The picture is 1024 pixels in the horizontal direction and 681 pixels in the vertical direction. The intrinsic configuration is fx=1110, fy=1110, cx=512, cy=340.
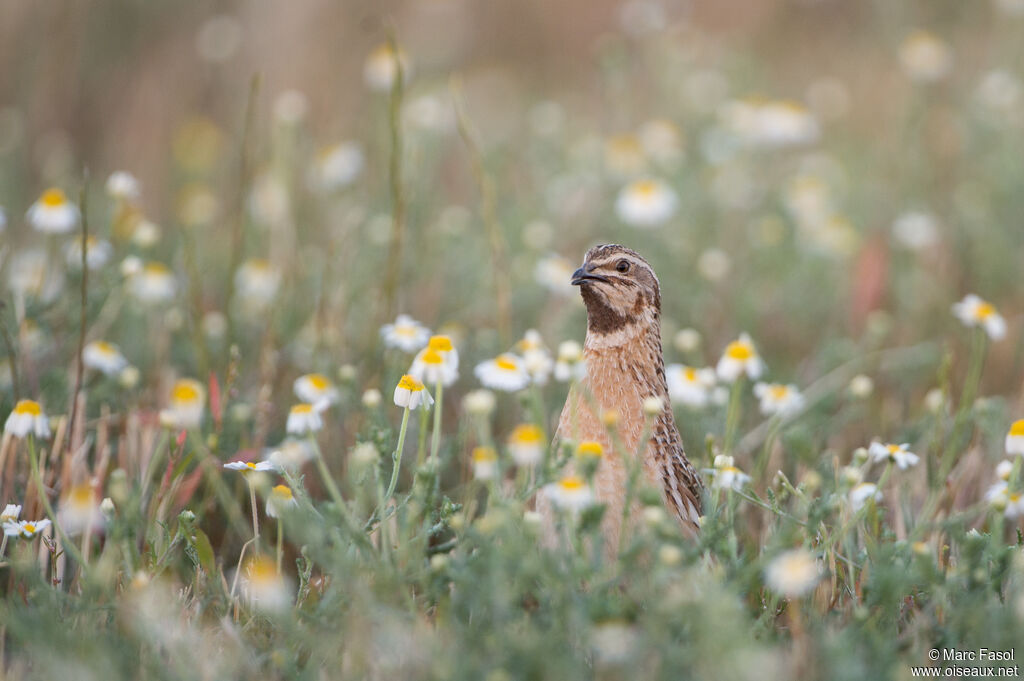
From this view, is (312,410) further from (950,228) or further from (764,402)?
(950,228)

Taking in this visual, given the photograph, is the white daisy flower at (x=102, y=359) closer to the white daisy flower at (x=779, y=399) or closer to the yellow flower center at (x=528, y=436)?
the yellow flower center at (x=528, y=436)

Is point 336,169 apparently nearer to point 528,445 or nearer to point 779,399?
point 779,399

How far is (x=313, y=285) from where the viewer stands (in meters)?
6.04

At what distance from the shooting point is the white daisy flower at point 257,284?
5629 mm

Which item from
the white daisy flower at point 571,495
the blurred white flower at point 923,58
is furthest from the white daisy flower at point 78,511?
the blurred white flower at point 923,58

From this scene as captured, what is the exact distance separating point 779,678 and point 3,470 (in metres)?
2.73

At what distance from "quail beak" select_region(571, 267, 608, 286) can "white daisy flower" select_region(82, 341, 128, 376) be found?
2.06m

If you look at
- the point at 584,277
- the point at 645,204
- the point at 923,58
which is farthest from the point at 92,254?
the point at 923,58

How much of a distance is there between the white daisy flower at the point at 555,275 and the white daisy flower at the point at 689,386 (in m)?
1.15

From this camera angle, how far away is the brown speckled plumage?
3.49 metres

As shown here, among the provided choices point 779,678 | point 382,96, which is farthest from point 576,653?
point 382,96

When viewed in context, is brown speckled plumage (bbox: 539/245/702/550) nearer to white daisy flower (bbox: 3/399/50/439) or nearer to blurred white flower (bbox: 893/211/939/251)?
white daisy flower (bbox: 3/399/50/439)

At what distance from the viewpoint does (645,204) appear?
6082 mm

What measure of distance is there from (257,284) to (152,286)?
0.59m
